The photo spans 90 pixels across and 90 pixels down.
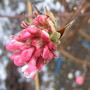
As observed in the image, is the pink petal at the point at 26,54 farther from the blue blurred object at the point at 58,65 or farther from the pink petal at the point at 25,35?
the blue blurred object at the point at 58,65

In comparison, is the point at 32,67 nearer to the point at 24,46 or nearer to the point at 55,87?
the point at 24,46

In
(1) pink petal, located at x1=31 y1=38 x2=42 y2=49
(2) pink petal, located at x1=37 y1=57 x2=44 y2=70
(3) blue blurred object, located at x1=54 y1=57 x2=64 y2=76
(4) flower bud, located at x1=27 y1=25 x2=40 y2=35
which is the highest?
(4) flower bud, located at x1=27 y1=25 x2=40 y2=35

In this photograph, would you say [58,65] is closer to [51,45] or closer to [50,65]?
[50,65]

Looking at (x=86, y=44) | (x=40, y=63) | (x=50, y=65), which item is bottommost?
(x=50, y=65)

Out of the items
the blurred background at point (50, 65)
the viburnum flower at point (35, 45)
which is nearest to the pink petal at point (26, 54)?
the viburnum flower at point (35, 45)

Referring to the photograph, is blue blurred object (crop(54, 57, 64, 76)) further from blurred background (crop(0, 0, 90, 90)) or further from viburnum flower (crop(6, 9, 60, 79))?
viburnum flower (crop(6, 9, 60, 79))

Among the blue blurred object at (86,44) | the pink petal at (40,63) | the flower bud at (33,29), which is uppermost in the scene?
the flower bud at (33,29)

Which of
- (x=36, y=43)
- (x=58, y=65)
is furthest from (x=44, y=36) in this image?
(x=58, y=65)

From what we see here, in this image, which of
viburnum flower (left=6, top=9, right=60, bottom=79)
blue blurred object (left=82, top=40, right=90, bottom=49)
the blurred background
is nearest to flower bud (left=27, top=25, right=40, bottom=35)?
viburnum flower (left=6, top=9, right=60, bottom=79)
